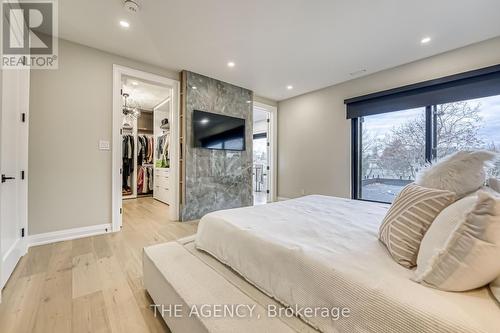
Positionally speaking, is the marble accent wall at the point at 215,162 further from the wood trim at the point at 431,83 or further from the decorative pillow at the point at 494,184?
the decorative pillow at the point at 494,184

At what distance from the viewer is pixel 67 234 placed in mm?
2623

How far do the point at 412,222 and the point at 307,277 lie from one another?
1.86ft

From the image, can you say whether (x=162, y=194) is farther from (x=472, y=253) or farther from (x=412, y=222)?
(x=472, y=253)

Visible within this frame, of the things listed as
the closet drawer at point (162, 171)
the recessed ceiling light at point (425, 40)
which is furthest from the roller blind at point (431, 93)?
the closet drawer at point (162, 171)

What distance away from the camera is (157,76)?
336cm

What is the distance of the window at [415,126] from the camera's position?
8.83ft

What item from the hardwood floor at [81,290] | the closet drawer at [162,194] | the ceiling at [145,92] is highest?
the ceiling at [145,92]

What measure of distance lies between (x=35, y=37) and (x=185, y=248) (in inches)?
127

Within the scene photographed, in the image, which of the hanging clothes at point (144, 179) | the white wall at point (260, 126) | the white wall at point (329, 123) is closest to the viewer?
the white wall at point (329, 123)

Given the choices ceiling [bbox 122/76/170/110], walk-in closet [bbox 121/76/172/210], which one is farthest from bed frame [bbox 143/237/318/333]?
walk-in closet [bbox 121/76/172/210]

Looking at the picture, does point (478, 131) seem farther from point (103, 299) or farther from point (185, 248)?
point (103, 299)

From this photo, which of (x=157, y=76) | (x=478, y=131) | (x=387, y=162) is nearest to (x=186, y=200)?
(x=157, y=76)

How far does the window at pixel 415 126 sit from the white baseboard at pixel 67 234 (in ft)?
13.9

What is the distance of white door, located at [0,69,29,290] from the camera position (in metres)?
1.71
